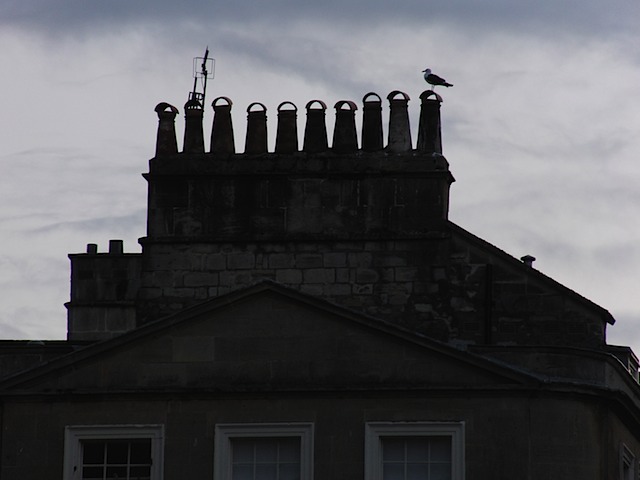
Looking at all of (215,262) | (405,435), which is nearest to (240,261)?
(215,262)

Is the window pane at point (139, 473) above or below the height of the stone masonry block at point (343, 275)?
below

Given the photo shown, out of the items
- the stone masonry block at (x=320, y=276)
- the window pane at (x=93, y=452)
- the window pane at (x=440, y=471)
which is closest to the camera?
the window pane at (x=440, y=471)

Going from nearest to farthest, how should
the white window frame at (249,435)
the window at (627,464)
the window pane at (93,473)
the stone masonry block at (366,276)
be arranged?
the white window frame at (249,435) → the window pane at (93,473) → the window at (627,464) → the stone masonry block at (366,276)

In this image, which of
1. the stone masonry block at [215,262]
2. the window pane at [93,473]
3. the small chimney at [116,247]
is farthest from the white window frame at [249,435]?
the small chimney at [116,247]

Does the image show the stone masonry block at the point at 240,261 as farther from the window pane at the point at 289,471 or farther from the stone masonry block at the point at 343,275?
the window pane at the point at 289,471

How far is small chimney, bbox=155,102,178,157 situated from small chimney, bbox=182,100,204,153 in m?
0.24

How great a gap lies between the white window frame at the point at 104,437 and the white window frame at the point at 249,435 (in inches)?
38.6

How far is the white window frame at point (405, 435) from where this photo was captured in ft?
164

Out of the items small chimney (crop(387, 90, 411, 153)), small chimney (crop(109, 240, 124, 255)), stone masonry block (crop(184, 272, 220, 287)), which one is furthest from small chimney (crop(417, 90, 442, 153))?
small chimney (crop(109, 240, 124, 255))

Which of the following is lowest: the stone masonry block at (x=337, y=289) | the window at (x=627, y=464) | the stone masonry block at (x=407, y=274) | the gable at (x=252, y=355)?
the window at (x=627, y=464)

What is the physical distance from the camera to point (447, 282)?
191 ft

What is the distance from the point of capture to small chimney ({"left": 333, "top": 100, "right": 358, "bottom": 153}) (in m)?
59.6

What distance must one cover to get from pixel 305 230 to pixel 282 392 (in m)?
8.81

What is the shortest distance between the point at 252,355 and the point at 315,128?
987 cm
